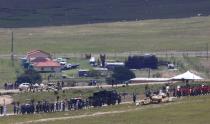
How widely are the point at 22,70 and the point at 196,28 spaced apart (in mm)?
67754

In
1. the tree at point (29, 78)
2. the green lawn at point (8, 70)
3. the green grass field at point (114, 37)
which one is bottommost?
the tree at point (29, 78)

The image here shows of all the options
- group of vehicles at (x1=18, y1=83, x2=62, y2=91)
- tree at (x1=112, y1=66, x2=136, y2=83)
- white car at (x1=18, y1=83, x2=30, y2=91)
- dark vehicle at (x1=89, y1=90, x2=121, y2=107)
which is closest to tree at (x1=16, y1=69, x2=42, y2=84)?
white car at (x1=18, y1=83, x2=30, y2=91)

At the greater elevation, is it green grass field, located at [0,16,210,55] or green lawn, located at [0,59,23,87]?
green grass field, located at [0,16,210,55]

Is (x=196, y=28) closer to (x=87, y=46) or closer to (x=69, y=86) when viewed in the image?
(x=87, y=46)

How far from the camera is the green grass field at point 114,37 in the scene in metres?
157

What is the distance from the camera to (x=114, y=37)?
17550cm

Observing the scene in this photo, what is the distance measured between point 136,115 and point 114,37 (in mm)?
112130

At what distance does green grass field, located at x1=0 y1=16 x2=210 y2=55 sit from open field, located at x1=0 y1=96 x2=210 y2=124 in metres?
81.0

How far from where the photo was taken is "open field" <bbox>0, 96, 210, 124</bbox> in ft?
197

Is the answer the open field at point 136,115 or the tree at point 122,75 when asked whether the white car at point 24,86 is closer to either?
the tree at point 122,75

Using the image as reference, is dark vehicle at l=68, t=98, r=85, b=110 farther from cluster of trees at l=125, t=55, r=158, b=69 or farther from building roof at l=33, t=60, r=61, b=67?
building roof at l=33, t=60, r=61, b=67

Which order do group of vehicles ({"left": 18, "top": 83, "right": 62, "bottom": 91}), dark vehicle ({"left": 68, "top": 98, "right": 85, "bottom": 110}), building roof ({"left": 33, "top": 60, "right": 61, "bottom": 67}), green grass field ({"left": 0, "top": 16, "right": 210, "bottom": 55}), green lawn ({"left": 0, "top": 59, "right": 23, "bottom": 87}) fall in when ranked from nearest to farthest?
dark vehicle ({"left": 68, "top": 98, "right": 85, "bottom": 110}) → group of vehicles ({"left": 18, "top": 83, "right": 62, "bottom": 91}) → green lawn ({"left": 0, "top": 59, "right": 23, "bottom": 87}) → building roof ({"left": 33, "top": 60, "right": 61, "bottom": 67}) → green grass field ({"left": 0, "top": 16, "right": 210, "bottom": 55})

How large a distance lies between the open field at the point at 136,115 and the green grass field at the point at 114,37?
81.0m

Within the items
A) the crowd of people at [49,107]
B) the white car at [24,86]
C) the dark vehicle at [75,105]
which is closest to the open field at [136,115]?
the dark vehicle at [75,105]
